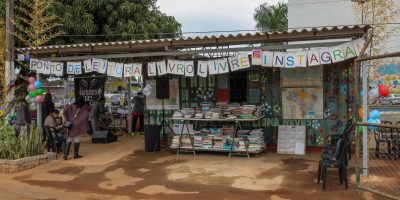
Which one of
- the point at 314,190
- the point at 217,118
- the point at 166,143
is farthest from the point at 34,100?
the point at 314,190

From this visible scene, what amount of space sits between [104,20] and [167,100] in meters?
6.30

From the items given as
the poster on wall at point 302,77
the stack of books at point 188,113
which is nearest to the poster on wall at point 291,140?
the poster on wall at point 302,77

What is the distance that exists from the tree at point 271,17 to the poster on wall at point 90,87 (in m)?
16.0

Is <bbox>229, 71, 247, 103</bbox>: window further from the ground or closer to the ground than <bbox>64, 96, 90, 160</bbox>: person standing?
further from the ground

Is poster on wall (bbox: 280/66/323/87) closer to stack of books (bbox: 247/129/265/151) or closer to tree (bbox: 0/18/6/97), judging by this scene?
stack of books (bbox: 247/129/265/151)

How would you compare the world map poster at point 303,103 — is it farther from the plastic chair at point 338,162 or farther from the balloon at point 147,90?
the balloon at point 147,90

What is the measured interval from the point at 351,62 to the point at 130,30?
9.17 m

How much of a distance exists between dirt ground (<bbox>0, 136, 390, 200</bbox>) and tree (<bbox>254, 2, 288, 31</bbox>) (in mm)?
19974

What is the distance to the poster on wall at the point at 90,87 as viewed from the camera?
15.9m

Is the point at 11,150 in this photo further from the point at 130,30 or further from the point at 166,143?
the point at 130,30

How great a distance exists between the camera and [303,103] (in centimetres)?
1069

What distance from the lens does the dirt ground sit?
7105mm

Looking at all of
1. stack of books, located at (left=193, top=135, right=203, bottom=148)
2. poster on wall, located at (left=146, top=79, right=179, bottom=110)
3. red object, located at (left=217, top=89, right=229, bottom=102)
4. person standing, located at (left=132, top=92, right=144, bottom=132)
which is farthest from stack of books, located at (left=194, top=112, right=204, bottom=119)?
person standing, located at (left=132, top=92, right=144, bottom=132)

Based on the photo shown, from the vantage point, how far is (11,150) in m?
9.71
